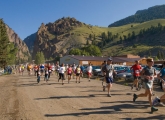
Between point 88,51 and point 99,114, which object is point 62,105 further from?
point 88,51

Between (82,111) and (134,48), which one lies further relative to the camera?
(134,48)

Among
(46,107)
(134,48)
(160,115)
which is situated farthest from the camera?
(134,48)

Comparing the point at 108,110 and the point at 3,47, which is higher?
the point at 3,47

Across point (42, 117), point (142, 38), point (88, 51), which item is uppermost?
point (142, 38)

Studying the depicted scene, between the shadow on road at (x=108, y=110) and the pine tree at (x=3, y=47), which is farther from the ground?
the pine tree at (x=3, y=47)

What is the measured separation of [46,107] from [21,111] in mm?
1071

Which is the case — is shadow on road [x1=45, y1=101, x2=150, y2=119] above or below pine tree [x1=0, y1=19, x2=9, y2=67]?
below

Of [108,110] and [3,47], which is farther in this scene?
[3,47]

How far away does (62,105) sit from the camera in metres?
9.37

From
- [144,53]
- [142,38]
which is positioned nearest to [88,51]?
[144,53]

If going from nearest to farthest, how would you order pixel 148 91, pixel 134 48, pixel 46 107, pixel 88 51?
pixel 148 91 → pixel 46 107 → pixel 88 51 → pixel 134 48

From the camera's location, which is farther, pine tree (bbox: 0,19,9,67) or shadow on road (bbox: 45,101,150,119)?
pine tree (bbox: 0,19,9,67)

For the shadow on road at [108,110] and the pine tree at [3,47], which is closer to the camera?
the shadow on road at [108,110]

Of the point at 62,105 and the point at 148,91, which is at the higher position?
the point at 148,91
